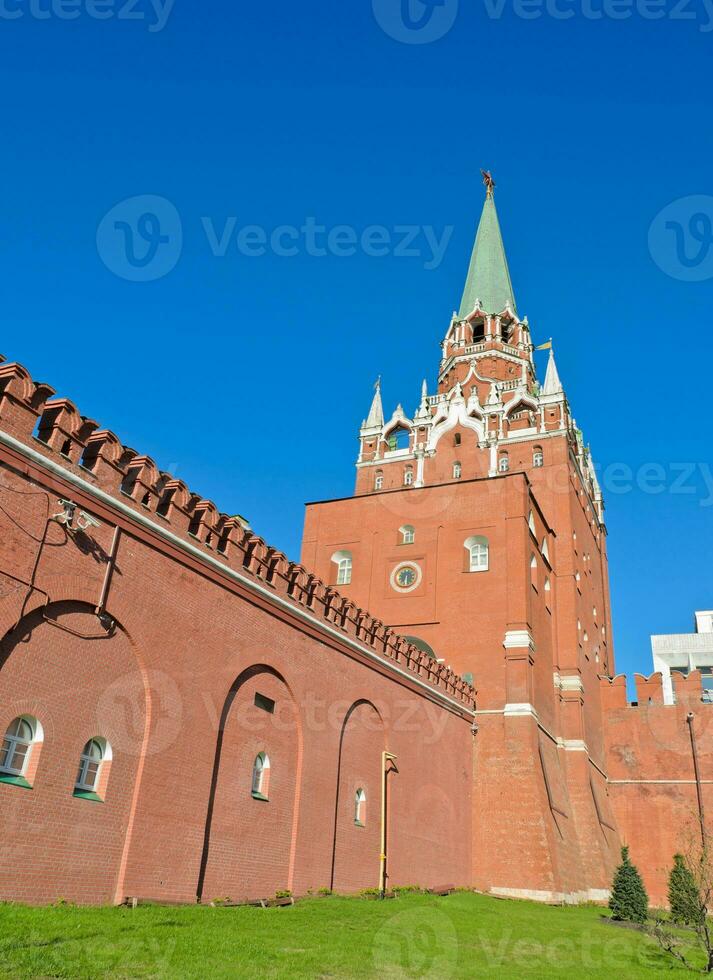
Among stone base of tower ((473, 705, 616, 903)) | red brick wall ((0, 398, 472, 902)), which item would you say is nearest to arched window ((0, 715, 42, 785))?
red brick wall ((0, 398, 472, 902))

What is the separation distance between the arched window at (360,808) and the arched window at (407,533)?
1406cm

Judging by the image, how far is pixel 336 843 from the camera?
1884 centimetres

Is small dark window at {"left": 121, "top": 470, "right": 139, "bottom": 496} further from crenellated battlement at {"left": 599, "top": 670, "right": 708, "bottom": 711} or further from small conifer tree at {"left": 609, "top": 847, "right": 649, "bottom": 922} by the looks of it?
crenellated battlement at {"left": 599, "top": 670, "right": 708, "bottom": 711}

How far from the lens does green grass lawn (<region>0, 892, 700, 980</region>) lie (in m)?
9.45

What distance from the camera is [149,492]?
14688 mm

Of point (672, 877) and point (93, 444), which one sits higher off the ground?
point (93, 444)

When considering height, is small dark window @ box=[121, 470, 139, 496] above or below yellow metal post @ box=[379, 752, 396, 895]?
above

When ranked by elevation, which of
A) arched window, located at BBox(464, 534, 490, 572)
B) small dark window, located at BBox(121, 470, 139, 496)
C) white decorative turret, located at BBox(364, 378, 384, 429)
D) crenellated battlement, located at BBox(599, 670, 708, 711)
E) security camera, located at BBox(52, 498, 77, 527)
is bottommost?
security camera, located at BBox(52, 498, 77, 527)

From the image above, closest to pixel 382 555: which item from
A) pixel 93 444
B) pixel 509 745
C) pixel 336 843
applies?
pixel 509 745

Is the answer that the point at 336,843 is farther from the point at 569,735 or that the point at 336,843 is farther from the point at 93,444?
the point at 569,735

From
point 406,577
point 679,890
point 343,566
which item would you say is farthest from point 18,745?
point 679,890

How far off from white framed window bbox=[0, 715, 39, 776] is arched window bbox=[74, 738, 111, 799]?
1013 mm

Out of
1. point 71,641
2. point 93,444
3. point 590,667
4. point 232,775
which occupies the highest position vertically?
point 590,667

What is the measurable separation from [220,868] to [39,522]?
7.27m
